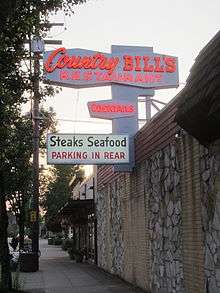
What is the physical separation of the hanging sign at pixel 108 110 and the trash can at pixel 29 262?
9.17 m

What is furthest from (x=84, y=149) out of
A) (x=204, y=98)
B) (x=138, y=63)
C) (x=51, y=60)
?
(x=204, y=98)

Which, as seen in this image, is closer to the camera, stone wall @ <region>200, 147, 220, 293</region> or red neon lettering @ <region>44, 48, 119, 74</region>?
stone wall @ <region>200, 147, 220, 293</region>

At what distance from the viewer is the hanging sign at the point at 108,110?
61.8 ft

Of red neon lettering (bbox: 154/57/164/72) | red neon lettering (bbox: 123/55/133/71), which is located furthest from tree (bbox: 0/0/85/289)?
red neon lettering (bbox: 154/57/164/72)

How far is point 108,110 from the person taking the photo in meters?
19.0

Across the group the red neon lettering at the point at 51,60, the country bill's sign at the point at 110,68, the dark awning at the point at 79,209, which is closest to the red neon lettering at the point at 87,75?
the country bill's sign at the point at 110,68

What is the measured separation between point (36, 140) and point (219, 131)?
1631 cm

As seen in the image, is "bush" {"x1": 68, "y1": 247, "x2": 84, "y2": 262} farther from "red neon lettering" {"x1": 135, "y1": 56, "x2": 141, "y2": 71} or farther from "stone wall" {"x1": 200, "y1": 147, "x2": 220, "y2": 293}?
"stone wall" {"x1": 200, "y1": 147, "x2": 220, "y2": 293}

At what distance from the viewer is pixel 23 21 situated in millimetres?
11820

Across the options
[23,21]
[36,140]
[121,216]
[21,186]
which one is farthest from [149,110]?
[21,186]

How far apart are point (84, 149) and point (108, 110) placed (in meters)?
2.55

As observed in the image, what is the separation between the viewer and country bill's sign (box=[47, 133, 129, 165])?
16688 millimetres

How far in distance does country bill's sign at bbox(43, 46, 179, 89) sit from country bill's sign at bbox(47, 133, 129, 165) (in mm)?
2927

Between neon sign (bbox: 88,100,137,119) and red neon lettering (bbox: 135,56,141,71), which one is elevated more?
red neon lettering (bbox: 135,56,141,71)
